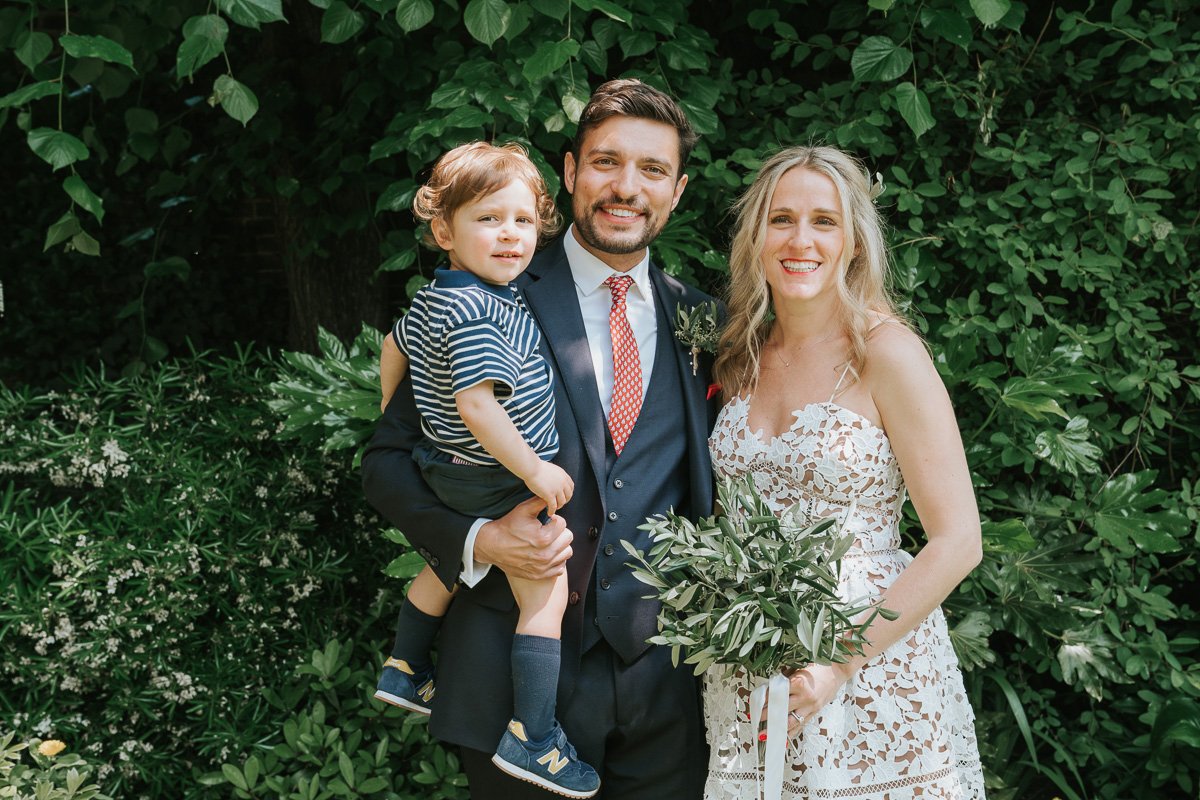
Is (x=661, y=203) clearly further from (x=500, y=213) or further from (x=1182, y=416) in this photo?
(x=1182, y=416)

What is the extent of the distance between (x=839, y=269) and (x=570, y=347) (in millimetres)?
601

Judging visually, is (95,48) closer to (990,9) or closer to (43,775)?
(43,775)

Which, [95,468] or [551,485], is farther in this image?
[95,468]

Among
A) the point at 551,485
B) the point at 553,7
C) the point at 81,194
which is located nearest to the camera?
the point at 551,485

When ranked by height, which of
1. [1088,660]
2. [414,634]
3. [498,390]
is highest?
[498,390]

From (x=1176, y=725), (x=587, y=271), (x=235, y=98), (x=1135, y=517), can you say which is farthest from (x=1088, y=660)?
(x=235, y=98)

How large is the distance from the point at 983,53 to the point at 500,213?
6.99ft

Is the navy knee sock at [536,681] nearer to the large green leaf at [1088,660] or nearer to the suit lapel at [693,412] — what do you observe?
the suit lapel at [693,412]

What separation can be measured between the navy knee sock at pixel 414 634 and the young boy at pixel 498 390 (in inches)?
12.0

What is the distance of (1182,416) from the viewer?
3.56m

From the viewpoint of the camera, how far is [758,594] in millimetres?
1851

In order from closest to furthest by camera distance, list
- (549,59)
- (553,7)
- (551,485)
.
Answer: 1. (551,485)
2. (549,59)
3. (553,7)

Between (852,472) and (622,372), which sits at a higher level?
(622,372)

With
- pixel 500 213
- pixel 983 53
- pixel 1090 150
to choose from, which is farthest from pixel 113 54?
pixel 1090 150
